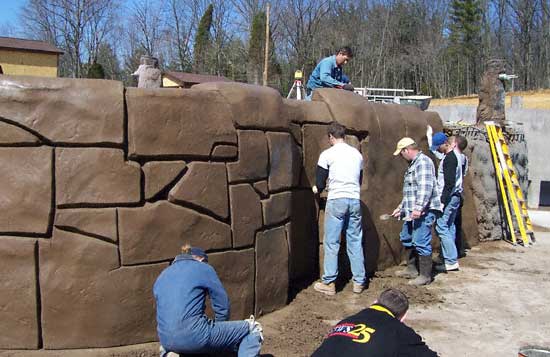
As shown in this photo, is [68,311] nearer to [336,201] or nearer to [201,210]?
[201,210]

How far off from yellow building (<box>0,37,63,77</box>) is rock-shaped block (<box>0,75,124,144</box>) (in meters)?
17.6

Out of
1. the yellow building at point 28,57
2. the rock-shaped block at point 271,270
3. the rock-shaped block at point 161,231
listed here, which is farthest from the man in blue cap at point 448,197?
the yellow building at point 28,57

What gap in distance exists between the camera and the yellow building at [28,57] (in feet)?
65.3

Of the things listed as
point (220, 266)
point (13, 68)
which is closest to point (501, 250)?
point (220, 266)

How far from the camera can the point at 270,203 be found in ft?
15.3

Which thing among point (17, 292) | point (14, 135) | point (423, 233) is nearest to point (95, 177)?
point (14, 135)

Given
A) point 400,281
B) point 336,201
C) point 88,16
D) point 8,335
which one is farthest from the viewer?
point 88,16

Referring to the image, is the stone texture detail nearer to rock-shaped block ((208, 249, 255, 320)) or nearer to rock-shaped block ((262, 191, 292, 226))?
rock-shaped block ((262, 191, 292, 226))

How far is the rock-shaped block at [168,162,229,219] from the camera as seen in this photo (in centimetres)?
407

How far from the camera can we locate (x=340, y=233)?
5.32 metres

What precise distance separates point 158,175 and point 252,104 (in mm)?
998

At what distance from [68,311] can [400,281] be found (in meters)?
3.40

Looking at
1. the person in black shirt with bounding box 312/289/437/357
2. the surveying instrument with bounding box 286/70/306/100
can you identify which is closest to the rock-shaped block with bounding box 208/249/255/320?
the person in black shirt with bounding box 312/289/437/357

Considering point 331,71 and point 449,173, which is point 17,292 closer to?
point 331,71
